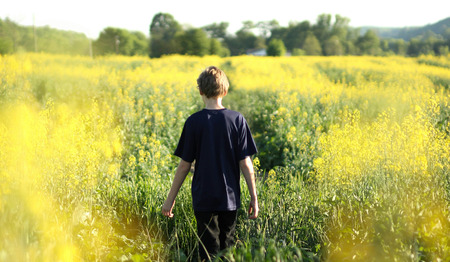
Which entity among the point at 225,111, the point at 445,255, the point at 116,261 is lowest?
the point at 116,261

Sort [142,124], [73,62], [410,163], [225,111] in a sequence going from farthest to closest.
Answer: [73,62], [142,124], [410,163], [225,111]

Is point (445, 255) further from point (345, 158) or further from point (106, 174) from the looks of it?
point (106, 174)

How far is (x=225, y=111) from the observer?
8.70ft

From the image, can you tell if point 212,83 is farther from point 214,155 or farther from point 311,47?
point 311,47

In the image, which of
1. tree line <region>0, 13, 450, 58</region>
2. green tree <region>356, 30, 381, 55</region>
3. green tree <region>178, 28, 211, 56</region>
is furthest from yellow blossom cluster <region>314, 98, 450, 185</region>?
green tree <region>356, 30, 381, 55</region>

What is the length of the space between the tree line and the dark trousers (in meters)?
6.40

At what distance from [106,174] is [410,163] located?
11.1 feet

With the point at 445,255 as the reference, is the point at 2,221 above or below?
above

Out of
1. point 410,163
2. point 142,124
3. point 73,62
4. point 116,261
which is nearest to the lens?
point 116,261

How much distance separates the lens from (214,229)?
108 inches

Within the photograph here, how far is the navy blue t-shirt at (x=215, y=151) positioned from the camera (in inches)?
104

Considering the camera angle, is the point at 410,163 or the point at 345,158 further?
the point at 345,158

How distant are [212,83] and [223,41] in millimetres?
48269

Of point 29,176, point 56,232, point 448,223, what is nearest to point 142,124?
point 29,176
